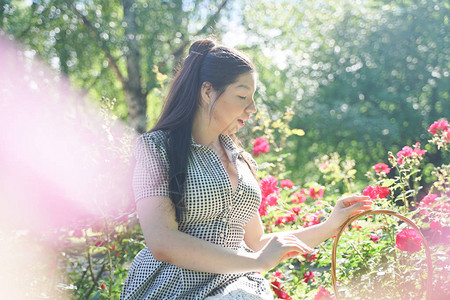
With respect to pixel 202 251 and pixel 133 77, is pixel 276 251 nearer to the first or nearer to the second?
pixel 202 251

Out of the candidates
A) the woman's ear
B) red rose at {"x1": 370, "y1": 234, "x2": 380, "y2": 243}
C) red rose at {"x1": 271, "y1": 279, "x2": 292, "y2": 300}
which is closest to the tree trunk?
red rose at {"x1": 271, "y1": 279, "x2": 292, "y2": 300}

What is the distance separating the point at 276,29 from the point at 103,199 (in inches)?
254

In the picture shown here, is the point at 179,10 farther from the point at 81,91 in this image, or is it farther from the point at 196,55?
the point at 196,55

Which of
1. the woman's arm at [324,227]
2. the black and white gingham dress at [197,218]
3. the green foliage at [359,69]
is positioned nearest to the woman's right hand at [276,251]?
the black and white gingham dress at [197,218]

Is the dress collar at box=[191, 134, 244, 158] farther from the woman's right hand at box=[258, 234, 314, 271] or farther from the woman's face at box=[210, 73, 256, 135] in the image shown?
the woman's right hand at box=[258, 234, 314, 271]

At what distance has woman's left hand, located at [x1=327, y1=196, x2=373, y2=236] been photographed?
6.10ft

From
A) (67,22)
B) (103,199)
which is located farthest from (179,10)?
(103,199)

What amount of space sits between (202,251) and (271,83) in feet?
29.2

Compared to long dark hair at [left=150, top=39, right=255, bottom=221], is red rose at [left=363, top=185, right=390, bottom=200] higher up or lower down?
lower down

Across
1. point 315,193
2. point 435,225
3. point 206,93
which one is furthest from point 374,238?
point 206,93

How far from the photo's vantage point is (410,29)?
9.02m

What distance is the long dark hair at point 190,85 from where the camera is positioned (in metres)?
1.71

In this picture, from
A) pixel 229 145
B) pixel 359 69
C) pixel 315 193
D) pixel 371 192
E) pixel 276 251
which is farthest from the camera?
pixel 359 69

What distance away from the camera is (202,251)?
4.94ft
